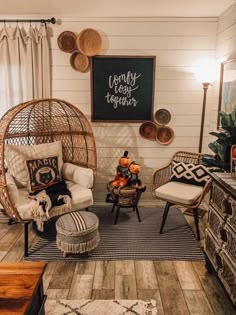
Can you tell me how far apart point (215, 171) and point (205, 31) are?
6.51 feet

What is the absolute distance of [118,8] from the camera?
9.57 feet

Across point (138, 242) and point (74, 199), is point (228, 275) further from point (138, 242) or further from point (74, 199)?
point (74, 199)

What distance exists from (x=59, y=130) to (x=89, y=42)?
1.13m

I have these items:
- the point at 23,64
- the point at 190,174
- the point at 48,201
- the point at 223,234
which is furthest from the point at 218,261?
the point at 23,64

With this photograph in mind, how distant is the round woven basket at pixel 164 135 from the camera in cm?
351

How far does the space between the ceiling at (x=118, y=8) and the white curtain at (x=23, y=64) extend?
0.79 ft

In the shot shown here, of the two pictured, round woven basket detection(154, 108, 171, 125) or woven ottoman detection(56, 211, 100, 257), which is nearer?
woven ottoman detection(56, 211, 100, 257)

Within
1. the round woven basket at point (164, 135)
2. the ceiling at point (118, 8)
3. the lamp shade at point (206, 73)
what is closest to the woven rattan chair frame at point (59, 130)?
the round woven basket at point (164, 135)

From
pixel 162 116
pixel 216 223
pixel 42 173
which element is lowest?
pixel 216 223

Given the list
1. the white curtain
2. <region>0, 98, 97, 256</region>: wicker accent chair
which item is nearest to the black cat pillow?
<region>0, 98, 97, 256</region>: wicker accent chair

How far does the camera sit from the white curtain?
125 inches

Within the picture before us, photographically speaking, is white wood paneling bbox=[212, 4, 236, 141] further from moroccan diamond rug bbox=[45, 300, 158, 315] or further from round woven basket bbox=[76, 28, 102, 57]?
moroccan diamond rug bbox=[45, 300, 158, 315]

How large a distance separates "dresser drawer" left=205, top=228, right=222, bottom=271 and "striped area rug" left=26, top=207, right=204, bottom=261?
14.1 inches

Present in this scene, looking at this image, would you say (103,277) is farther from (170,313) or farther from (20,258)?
(20,258)
